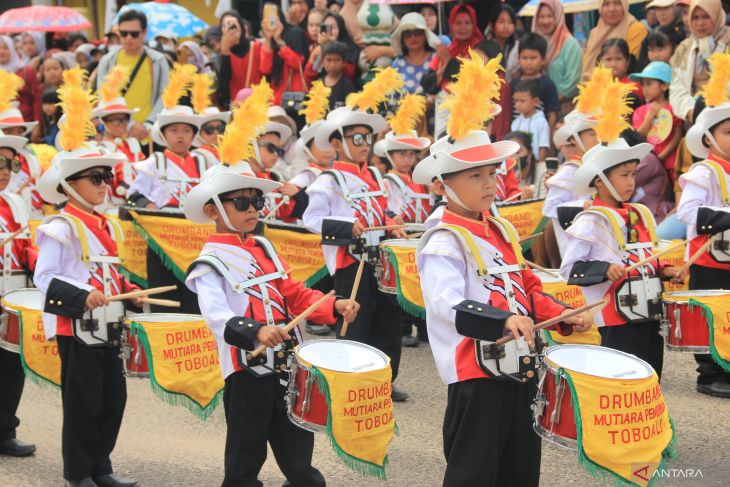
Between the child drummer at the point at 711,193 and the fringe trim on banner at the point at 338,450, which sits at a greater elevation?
the child drummer at the point at 711,193

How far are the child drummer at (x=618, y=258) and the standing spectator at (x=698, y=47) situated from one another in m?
3.97

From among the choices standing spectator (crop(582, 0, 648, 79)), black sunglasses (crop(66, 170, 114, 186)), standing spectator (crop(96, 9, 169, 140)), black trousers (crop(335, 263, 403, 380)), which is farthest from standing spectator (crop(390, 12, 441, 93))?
black sunglasses (crop(66, 170, 114, 186))

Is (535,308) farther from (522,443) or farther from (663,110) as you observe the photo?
(663,110)

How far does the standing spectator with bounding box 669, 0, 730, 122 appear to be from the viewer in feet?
33.4

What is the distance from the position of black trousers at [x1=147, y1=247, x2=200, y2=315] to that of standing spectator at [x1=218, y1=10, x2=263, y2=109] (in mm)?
4202

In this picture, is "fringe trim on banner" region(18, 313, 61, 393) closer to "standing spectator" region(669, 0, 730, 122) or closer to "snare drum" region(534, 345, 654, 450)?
"snare drum" region(534, 345, 654, 450)

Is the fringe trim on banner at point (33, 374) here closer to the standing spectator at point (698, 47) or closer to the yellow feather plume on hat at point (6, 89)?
the yellow feather plume on hat at point (6, 89)

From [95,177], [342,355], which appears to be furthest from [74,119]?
[342,355]

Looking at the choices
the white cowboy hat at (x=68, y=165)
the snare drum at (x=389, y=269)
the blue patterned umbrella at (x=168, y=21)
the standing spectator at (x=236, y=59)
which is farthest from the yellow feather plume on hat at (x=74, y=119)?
the blue patterned umbrella at (x=168, y=21)

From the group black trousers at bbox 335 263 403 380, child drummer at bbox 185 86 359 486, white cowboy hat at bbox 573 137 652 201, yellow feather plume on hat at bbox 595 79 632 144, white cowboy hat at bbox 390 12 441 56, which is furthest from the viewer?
white cowboy hat at bbox 390 12 441 56

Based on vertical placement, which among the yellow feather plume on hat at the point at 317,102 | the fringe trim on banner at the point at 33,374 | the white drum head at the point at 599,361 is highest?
the yellow feather plume on hat at the point at 317,102

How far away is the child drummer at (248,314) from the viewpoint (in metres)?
5.16

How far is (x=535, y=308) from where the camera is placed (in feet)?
16.6

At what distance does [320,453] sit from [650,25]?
7.39m
